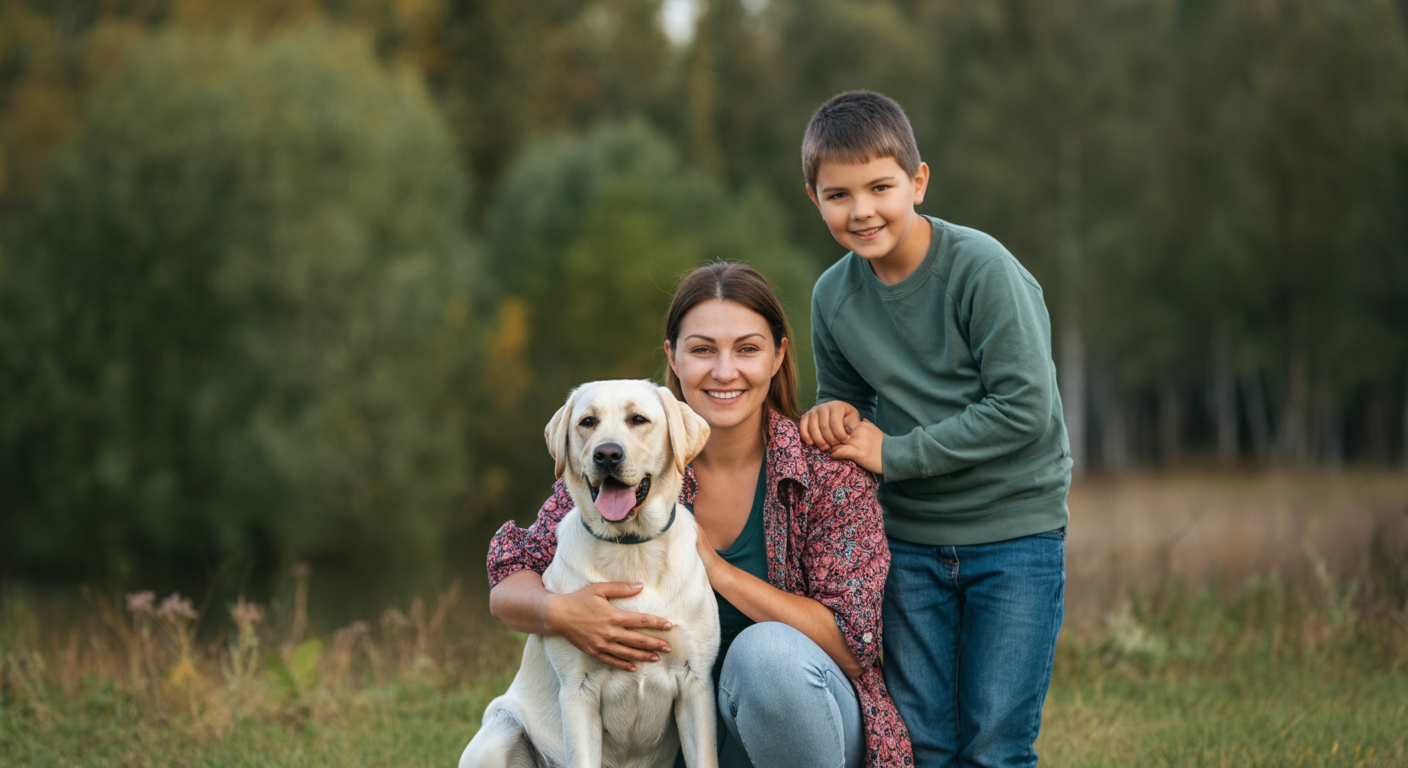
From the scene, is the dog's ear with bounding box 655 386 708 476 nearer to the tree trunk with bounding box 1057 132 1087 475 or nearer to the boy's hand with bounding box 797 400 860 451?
the boy's hand with bounding box 797 400 860 451

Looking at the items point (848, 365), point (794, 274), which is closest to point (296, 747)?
point (848, 365)

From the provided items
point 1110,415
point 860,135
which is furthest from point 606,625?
point 1110,415

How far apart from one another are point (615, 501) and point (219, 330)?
604 inches

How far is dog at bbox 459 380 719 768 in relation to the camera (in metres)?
3.18

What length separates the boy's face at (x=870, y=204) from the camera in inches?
136

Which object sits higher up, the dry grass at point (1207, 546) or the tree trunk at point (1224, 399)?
the dry grass at point (1207, 546)

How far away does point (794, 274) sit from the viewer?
24141mm

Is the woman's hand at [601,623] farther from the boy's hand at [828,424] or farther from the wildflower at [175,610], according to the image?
the wildflower at [175,610]

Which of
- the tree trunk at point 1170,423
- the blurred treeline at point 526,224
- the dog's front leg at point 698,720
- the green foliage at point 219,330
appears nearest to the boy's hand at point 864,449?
the dog's front leg at point 698,720

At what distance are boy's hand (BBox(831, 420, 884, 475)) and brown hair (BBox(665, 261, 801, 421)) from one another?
254 millimetres

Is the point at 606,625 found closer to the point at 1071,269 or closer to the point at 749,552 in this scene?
the point at 749,552

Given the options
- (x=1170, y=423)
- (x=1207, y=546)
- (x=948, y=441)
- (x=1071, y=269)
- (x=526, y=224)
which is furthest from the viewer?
(x=1170, y=423)

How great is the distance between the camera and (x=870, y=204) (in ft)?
11.4

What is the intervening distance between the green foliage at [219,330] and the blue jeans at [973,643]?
13778 millimetres
